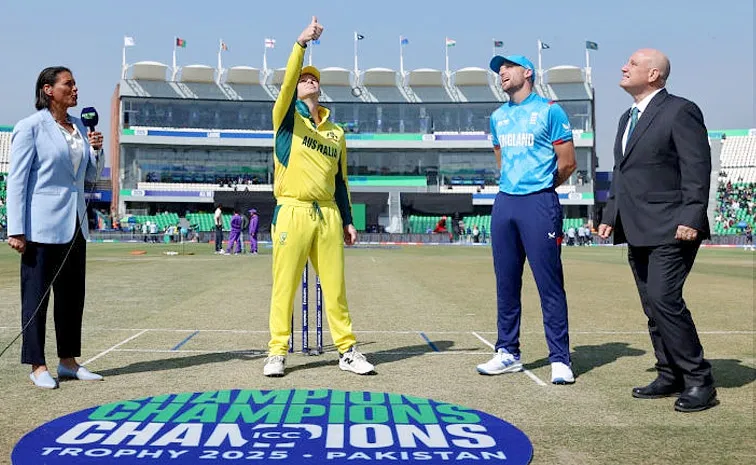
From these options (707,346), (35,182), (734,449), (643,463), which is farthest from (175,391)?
(707,346)

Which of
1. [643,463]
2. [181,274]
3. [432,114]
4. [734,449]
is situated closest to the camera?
[643,463]

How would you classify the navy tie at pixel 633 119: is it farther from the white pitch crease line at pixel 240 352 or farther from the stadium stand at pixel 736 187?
the stadium stand at pixel 736 187

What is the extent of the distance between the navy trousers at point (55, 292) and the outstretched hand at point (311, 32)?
207 cm

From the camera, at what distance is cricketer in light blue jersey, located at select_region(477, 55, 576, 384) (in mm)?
5219

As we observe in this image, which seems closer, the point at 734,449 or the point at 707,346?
the point at 734,449

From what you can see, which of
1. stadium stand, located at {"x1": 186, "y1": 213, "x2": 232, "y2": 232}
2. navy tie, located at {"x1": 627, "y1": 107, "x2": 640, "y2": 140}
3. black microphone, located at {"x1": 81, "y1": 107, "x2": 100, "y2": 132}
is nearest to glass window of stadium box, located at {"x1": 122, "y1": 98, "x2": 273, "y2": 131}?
stadium stand, located at {"x1": 186, "y1": 213, "x2": 232, "y2": 232}

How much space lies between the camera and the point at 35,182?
4.89 metres

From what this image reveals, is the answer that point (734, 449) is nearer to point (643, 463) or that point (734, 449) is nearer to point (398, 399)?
point (643, 463)

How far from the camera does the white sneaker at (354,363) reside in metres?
5.15

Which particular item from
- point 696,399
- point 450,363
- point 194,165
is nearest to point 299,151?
point 450,363

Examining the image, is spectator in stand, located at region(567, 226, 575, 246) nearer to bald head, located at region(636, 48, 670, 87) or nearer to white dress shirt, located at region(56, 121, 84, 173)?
bald head, located at region(636, 48, 670, 87)

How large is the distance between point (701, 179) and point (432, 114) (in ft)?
215

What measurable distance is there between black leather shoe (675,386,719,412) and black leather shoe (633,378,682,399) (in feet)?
0.91

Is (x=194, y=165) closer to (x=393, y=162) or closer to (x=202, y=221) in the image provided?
(x=202, y=221)
